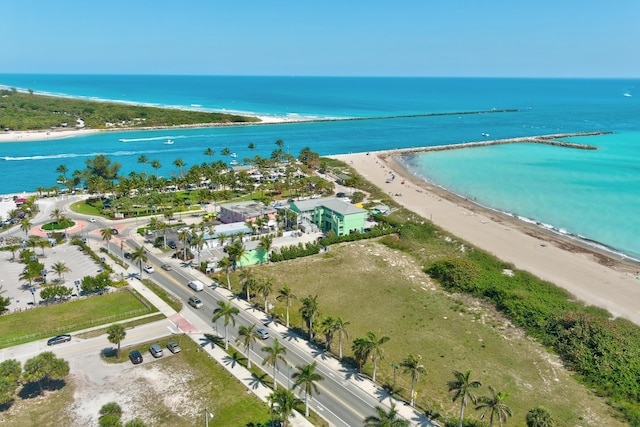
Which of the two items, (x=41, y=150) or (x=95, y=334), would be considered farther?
(x=41, y=150)

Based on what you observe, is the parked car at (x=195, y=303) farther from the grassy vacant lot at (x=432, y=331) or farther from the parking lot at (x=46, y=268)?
the parking lot at (x=46, y=268)

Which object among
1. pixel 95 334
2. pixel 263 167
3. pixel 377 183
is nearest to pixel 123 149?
pixel 263 167

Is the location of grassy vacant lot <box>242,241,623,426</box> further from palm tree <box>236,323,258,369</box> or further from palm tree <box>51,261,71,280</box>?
palm tree <box>51,261,71,280</box>

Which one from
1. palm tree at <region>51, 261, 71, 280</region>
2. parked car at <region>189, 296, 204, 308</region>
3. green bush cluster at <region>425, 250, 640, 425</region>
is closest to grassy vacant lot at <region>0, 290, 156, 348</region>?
parked car at <region>189, 296, 204, 308</region>

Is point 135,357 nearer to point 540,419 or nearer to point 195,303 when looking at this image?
point 195,303

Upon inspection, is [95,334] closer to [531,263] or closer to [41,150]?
[531,263]

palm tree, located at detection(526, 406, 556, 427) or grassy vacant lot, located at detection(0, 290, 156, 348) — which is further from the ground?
palm tree, located at detection(526, 406, 556, 427)
